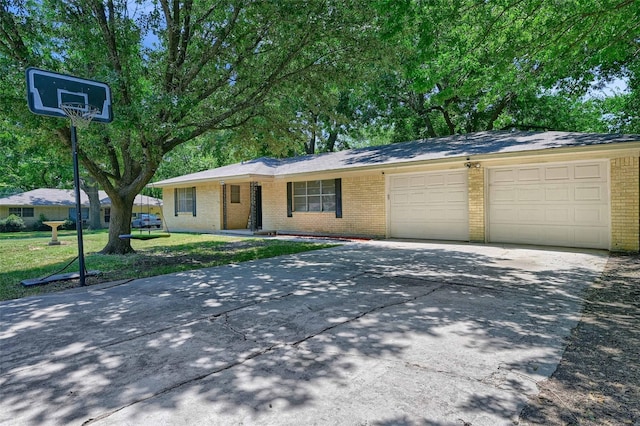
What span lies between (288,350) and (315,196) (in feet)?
38.0

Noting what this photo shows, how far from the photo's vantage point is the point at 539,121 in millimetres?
19328

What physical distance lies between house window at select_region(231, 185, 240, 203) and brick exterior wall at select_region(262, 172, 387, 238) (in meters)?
2.43

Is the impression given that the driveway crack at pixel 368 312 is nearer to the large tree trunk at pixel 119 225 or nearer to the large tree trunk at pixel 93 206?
the large tree trunk at pixel 119 225

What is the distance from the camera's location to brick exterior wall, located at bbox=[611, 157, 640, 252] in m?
8.31

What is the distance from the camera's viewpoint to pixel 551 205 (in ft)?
31.3

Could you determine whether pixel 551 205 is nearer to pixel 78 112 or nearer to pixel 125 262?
pixel 125 262

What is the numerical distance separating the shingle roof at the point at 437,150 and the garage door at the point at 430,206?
2.63 ft

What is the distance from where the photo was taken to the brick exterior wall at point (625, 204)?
8312mm

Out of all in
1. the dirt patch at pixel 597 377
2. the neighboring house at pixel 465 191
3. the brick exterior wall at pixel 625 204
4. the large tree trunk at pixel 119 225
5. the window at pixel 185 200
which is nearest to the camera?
the dirt patch at pixel 597 377

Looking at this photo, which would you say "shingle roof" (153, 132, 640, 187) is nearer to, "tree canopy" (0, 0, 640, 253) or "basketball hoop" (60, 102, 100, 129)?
"tree canopy" (0, 0, 640, 253)

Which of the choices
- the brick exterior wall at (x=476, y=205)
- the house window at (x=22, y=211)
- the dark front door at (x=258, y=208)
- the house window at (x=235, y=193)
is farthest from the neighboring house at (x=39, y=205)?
the brick exterior wall at (x=476, y=205)

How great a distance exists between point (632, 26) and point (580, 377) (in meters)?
6.72

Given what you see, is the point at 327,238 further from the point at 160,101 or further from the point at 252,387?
the point at 252,387

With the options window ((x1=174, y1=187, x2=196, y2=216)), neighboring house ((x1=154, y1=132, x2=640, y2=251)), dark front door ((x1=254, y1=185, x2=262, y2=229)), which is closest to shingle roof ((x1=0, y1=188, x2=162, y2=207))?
window ((x1=174, y1=187, x2=196, y2=216))
